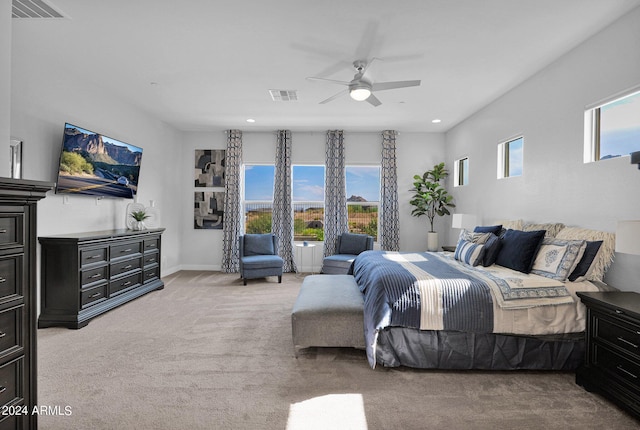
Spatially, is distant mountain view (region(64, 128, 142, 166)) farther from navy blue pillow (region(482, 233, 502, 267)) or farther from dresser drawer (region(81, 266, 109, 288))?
navy blue pillow (region(482, 233, 502, 267))

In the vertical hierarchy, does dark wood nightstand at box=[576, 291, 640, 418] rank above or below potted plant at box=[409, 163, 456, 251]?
below

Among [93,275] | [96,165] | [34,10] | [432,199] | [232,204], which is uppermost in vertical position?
[34,10]

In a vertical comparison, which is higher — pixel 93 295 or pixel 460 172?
pixel 460 172

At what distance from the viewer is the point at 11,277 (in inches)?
64.6

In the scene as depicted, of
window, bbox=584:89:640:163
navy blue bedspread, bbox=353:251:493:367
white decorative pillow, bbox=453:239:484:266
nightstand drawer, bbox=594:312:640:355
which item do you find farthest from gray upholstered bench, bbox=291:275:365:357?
window, bbox=584:89:640:163

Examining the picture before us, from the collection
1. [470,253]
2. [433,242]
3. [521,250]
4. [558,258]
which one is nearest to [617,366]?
[558,258]

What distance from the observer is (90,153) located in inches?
169

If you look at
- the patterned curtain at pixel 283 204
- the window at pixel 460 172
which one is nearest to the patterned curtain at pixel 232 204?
the patterned curtain at pixel 283 204

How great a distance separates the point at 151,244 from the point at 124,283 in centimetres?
81

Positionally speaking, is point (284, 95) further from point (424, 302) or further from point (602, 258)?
point (602, 258)

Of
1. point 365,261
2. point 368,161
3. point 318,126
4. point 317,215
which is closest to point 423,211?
point 368,161

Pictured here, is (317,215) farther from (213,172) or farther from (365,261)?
(365,261)

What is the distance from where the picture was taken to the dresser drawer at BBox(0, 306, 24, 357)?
160 centimetres

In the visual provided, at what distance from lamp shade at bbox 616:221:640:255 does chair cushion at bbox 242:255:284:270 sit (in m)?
4.66
